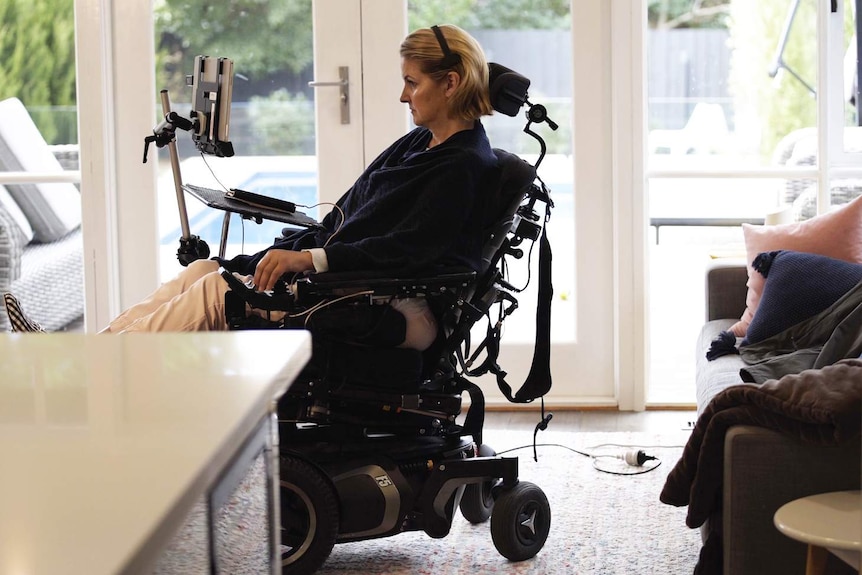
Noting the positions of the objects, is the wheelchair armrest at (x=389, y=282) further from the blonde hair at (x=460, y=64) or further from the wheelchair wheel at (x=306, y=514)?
the blonde hair at (x=460, y=64)

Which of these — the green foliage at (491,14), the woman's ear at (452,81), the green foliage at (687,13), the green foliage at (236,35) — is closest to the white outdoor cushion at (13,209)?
the green foliage at (236,35)

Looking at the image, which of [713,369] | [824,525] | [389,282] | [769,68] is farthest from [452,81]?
[769,68]

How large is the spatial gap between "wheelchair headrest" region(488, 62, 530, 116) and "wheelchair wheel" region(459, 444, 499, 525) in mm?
788

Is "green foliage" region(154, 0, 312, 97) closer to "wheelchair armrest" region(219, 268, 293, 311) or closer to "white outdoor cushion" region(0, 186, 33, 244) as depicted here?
"white outdoor cushion" region(0, 186, 33, 244)

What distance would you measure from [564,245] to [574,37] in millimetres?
706

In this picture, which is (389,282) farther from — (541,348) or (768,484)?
(768,484)

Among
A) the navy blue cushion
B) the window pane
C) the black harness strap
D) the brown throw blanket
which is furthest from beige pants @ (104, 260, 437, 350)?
the window pane

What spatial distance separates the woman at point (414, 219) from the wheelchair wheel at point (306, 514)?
34cm

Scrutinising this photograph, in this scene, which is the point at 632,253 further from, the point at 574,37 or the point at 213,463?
the point at 213,463

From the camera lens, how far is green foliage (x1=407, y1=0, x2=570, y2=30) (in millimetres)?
3947

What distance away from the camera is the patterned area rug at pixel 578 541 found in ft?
8.43

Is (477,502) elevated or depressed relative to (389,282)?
depressed

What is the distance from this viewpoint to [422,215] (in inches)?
100

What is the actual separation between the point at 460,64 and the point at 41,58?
202 centimetres
